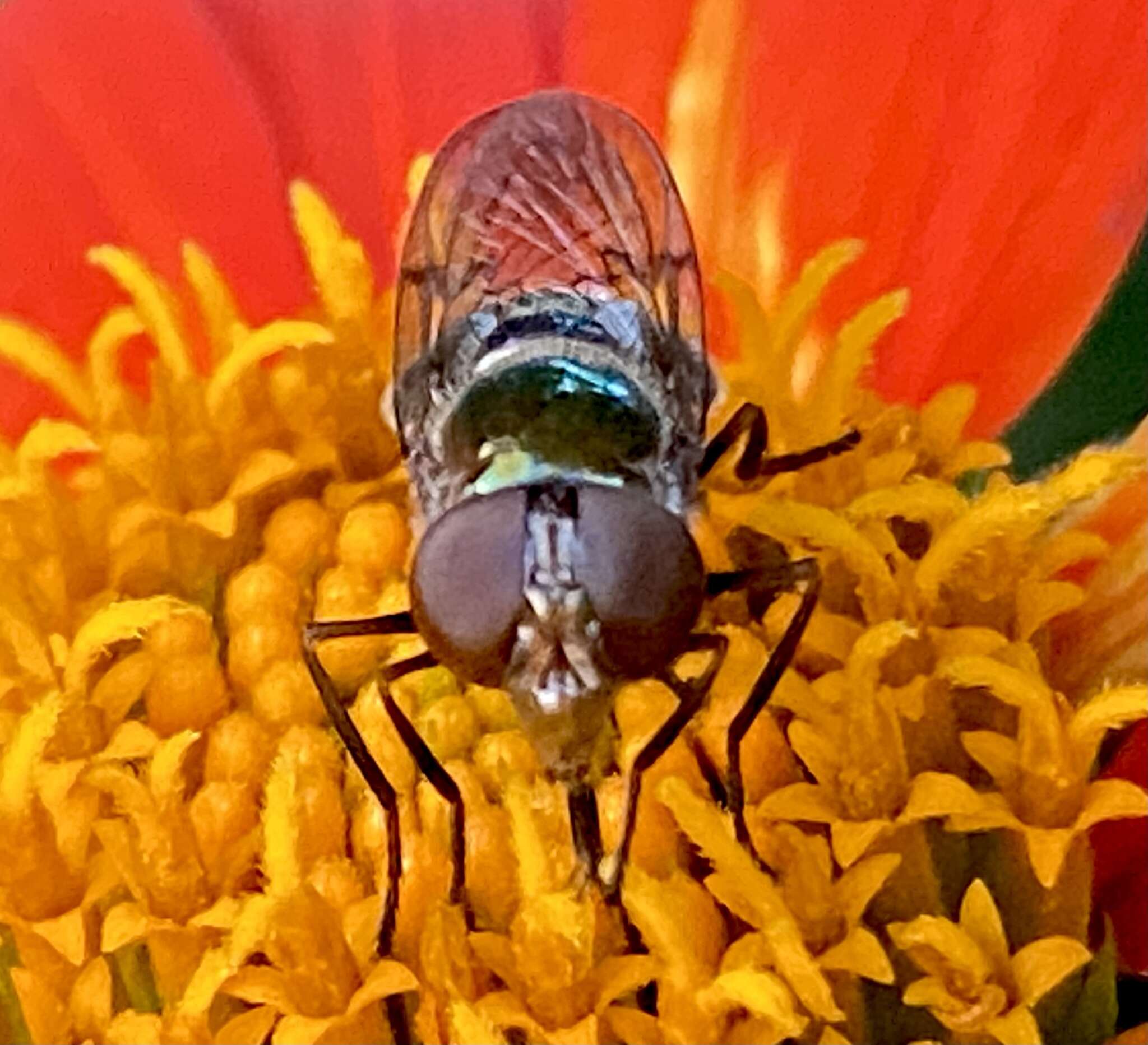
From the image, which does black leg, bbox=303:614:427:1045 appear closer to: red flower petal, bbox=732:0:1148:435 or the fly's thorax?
the fly's thorax

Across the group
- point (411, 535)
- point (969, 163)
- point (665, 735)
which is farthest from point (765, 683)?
point (969, 163)

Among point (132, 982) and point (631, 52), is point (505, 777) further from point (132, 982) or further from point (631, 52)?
point (631, 52)

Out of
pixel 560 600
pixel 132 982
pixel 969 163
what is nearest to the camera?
pixel 560 600

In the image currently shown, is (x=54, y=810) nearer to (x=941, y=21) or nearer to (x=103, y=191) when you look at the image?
(x=103, y=191)

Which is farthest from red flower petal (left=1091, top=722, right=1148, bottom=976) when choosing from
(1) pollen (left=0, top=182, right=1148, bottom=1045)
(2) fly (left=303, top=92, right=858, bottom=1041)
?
(2) fly (left=303, top=92, right=858, bottom=1041)

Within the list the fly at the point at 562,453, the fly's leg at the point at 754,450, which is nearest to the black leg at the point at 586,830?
the fly at the point at 562,453

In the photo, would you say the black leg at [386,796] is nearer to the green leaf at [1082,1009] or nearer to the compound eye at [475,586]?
the compound eye at [475,586]
